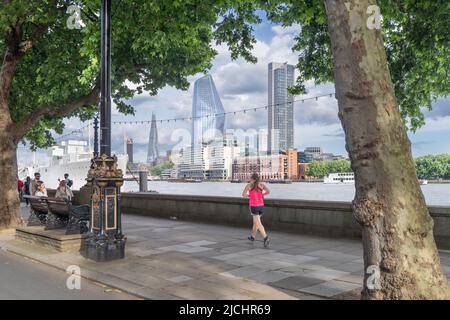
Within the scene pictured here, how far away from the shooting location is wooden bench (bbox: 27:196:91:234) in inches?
391

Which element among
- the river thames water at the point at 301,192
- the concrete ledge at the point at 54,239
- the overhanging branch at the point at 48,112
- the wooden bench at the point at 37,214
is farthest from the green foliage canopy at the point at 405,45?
the river thames water at the point at 301,192

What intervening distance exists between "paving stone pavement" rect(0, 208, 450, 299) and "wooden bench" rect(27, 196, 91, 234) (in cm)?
85

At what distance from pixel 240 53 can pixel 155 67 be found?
3.28m

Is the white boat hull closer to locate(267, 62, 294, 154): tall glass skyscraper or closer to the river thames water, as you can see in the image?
the river thames water

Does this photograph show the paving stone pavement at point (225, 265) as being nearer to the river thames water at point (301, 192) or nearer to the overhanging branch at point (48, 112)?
the overhanging branch at point (48, 112)

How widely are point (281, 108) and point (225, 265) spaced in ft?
66.4

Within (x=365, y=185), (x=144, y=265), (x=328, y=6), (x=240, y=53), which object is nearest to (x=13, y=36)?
(x=240, y=53)

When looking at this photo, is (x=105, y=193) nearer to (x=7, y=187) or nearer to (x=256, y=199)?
(x=256, y=199)

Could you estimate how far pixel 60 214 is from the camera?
10.6 meters

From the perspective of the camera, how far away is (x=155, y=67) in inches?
612

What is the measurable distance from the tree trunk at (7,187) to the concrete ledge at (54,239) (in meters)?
2.55

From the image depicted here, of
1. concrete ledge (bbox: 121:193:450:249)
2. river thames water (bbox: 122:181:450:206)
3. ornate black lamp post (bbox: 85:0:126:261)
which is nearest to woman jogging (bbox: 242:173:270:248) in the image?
concrete ledge (bbox: 121:193:450:249)

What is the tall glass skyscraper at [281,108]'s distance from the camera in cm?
2496
